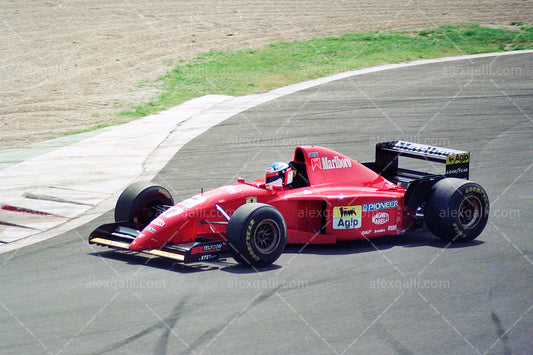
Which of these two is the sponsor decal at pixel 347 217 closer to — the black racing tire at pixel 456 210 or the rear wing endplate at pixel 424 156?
the black racing tire at pixel 456 210

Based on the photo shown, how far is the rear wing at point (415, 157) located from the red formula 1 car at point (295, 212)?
0.03 metres

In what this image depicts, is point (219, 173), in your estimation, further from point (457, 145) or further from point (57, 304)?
point (57, 304)

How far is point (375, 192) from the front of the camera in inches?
420

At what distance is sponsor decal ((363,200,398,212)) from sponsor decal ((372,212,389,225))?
0.09m

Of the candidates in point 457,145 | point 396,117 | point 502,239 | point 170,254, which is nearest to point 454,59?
point 396,117

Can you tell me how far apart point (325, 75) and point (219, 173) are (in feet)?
42.0

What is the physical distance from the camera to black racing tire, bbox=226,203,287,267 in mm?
9000

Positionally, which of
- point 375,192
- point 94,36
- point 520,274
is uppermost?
point 94,36

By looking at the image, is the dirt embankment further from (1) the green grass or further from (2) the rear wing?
(2) the rear wing

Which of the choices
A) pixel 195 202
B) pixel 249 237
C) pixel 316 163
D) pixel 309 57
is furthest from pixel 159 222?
pixel 309 57

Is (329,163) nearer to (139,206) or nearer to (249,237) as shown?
(249,237)

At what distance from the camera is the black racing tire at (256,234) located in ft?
29.5

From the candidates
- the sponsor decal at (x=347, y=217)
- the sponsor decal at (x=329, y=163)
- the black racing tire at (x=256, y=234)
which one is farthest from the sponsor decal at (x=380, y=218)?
the black racing tire at (x=256, y=234)

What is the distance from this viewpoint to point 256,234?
9.21 metres
